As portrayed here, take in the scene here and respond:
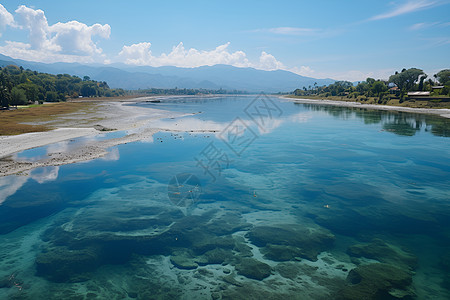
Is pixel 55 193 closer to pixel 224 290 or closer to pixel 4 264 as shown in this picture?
pixel 4 264

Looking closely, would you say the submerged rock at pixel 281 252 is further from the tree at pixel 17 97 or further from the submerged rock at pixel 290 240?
the tree at pixel 17 97

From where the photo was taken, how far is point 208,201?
67.5 feet

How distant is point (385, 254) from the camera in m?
14.0

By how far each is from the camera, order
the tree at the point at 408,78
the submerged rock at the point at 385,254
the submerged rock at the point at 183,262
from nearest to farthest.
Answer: the submerged rock at the point at 183,262
the submerged rock at the point at 385,254
the tree at the point at 408,78

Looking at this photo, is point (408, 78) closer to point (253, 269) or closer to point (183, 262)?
point (253, 269)

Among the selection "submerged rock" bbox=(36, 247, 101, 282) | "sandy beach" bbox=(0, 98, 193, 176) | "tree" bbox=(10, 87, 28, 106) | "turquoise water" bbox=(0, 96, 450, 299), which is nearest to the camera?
"turquoise water" bbox=(0, 96, 450, 299)

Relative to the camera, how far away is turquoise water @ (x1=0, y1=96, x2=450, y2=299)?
1193 cm

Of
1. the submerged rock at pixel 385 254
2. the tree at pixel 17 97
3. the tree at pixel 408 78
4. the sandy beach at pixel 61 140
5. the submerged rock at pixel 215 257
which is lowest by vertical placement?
the submerged rock at pixel 215 257

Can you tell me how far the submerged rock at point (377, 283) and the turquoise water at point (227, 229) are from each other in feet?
0.19

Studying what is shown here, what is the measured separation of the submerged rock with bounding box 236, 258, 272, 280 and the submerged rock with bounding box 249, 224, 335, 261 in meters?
0.89

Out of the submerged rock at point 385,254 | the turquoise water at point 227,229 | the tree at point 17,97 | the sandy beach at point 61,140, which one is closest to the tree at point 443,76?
the turquoise water at point 227,229

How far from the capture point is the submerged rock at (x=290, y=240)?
1416 centimetres

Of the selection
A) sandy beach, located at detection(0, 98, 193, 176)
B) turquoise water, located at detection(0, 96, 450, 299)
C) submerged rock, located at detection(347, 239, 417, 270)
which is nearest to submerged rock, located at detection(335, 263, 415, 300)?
turquoise water, located at detection(0, 96, 450, 299)

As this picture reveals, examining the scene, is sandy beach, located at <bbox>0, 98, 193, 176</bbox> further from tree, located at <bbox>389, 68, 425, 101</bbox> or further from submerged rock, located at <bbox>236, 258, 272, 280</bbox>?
tree, located at <bbox>389, 68, 425, 101</bbox>
